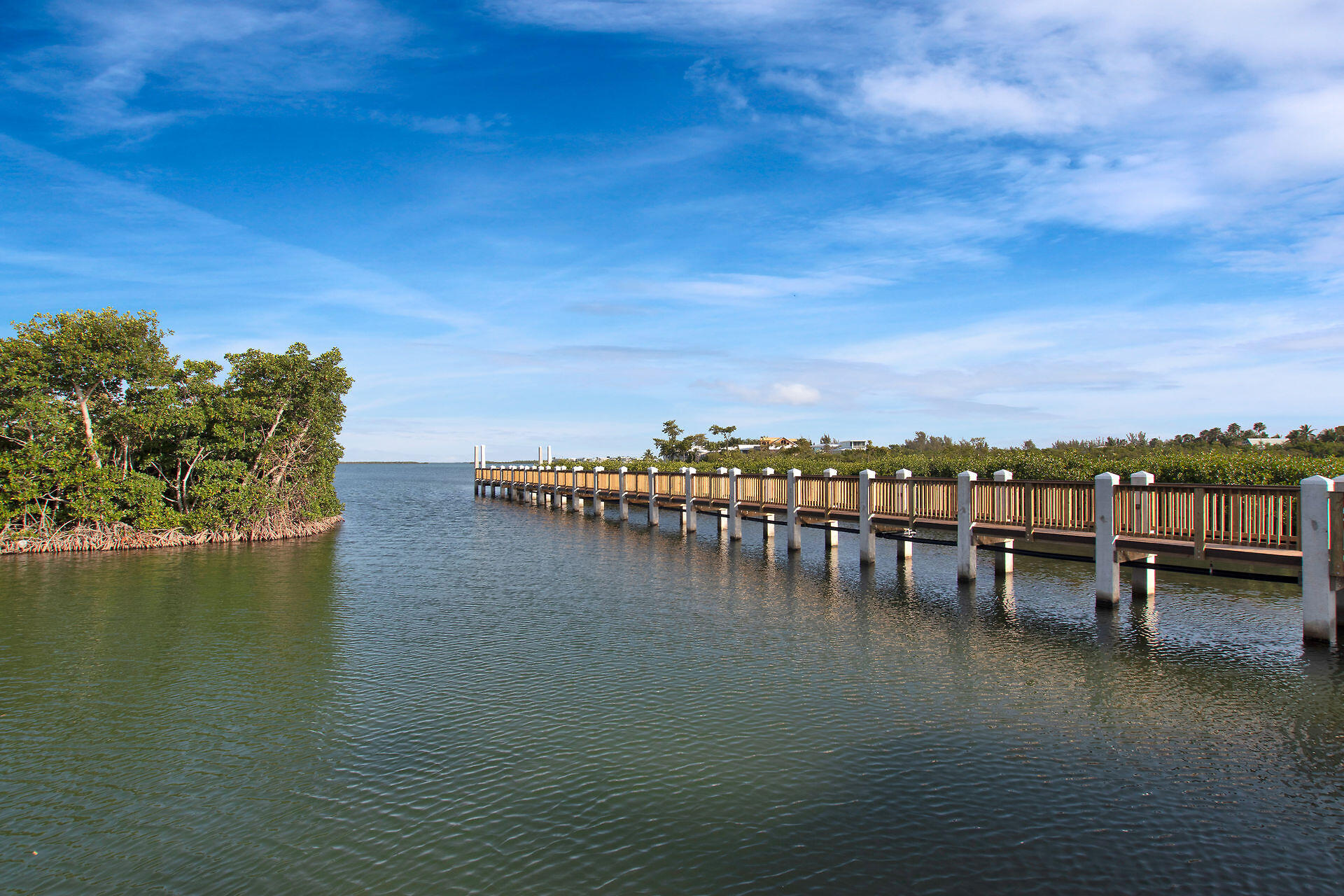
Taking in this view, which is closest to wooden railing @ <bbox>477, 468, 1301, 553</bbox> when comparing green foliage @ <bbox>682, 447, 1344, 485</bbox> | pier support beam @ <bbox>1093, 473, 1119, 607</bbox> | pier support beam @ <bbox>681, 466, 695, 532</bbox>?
pier support beam @ <bbox>1093, 473, 1119, 607</bbox>

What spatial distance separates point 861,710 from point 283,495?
25.3 m

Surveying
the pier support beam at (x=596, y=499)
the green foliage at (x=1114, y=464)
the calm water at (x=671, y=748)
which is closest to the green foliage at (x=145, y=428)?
the calm water at (x=671, y=748)

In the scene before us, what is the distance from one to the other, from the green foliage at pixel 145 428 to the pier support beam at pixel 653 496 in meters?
11.8

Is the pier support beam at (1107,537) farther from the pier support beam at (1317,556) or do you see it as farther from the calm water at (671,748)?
the pier support beam at (1317,556)

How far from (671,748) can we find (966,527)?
32.3 feet

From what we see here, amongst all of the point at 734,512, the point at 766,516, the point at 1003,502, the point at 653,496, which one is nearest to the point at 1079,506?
the point at 1003,502

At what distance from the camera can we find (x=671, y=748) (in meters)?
6.65

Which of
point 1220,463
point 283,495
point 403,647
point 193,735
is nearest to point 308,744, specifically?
point 193,735

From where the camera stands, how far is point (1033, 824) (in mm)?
5230

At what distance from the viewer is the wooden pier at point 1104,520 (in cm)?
949

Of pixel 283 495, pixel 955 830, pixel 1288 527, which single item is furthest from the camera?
pixel 283 495

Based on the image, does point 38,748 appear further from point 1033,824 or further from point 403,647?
point 1033,824

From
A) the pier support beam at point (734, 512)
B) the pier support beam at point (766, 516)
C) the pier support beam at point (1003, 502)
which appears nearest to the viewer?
the pier support beam at point (1003, 502)

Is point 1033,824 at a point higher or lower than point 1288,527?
lower
